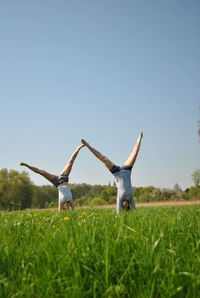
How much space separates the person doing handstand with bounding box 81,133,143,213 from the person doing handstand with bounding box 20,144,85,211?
12.4ft

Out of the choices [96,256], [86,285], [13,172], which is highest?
[13,172]

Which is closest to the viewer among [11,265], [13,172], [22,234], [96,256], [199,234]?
[96,256]

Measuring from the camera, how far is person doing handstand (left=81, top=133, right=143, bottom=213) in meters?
8.61

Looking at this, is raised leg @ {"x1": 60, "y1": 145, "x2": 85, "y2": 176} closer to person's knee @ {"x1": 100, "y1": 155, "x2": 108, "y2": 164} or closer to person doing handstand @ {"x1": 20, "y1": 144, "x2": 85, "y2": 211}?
person doing handstand @ {"x1": 20, "y1": 144, "x2": 85, "y2": 211}

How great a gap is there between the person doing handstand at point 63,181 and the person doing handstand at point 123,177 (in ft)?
12.4

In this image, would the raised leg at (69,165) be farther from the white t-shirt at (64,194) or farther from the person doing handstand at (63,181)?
the white t-shirt at (64,194)

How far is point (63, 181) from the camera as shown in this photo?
12789 mm

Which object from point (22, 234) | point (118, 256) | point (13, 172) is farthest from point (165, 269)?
point (13, 172)

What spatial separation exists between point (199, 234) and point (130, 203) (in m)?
5.93

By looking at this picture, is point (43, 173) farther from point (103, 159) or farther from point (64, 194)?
point (103, 159)

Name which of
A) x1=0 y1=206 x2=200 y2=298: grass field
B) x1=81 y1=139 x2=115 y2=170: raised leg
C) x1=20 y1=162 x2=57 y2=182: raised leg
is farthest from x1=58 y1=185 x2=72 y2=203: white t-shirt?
x1=0 y1=206 x2=200 y2=298: grass field

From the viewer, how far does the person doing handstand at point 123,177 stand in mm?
8613

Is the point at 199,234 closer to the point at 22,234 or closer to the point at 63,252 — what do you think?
the point at 63,252

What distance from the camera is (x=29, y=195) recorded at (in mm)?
79000
